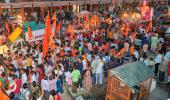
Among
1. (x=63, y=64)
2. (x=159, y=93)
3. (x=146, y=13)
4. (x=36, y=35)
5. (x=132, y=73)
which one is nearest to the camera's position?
(x=132, y=73)

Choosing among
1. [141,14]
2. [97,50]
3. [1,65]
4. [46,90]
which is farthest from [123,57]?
[141,14]

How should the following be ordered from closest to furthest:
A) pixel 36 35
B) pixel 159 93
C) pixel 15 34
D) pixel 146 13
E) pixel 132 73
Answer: pixel 132 73 < pixel 159 93 < pixel 15 34 < pixel 36 35 < pixel 146 13

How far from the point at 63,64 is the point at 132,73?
3.70 metres

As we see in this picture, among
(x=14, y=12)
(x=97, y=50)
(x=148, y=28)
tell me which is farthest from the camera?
(x=14, y=12)

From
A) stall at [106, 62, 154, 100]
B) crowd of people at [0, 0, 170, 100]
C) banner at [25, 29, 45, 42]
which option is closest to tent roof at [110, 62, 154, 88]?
stall at [106, 62, 154, 100]

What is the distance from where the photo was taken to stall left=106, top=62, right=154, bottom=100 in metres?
8.15

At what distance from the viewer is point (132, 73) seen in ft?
27.6

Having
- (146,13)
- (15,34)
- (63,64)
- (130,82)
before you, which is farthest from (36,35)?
(146,13)

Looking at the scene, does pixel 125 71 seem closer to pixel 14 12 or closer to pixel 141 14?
pixel 141 14

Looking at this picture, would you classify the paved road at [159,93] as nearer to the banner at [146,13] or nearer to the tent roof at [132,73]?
the tent roof at [132,73]

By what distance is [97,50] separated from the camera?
507 inches

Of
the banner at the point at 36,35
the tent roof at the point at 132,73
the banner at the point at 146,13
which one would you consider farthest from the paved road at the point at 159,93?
the banner at the point at 146,13

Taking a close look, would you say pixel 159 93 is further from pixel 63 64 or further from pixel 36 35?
pixel 36 35

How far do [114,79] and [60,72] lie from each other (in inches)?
96.0
